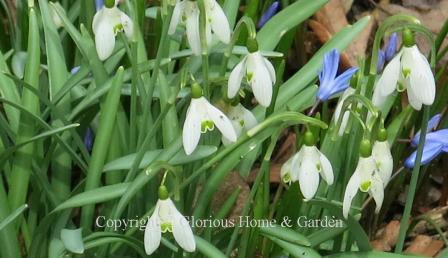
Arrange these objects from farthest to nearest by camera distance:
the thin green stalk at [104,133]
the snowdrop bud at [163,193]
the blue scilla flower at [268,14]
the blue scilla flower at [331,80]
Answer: the blue scilla flower at [268,14]
the blue scilla flower at [331,80]
the thin green stalk at [104,133]
the snowdrop bud at [163,193]

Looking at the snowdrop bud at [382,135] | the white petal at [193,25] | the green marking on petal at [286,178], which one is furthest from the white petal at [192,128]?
the snowdrop bud at [382,135]

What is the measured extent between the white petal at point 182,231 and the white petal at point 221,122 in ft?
0.72

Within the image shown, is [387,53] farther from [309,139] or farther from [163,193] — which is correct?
[163,193]

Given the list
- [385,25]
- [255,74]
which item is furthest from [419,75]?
[255,74]

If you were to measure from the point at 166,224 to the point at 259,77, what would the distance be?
0.41 m

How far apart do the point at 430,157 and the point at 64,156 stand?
3.57 ft

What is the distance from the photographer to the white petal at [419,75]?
2088 millimetres

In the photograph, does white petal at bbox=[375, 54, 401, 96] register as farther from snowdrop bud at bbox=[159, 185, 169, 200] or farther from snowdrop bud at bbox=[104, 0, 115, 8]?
snowdrop bud at bbox=[104, 0, 115, 8]

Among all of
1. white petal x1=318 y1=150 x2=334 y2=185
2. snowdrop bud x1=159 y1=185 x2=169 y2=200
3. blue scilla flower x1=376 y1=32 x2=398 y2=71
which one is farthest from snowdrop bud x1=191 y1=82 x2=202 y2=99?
blue scilla flower x1=376 y1=32 x2=398 y2=71

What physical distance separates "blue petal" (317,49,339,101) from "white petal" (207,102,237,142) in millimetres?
509

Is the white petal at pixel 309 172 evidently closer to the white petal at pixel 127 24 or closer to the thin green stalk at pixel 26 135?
the white petal at pixel 127 24

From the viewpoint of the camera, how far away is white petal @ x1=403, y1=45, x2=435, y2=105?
209 centimetres

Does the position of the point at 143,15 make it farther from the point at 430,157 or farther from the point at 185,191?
the point at 430,157

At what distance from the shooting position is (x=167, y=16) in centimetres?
227
